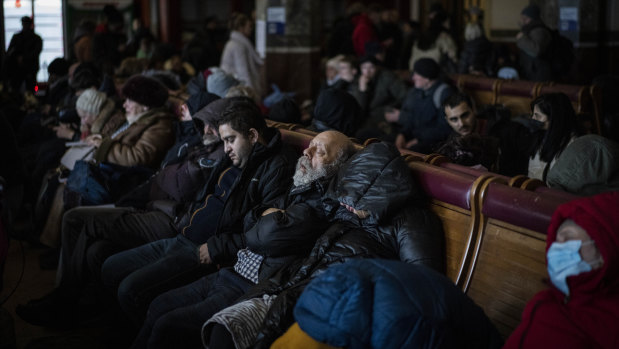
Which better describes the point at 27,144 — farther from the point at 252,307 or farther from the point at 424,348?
the point at 424,348

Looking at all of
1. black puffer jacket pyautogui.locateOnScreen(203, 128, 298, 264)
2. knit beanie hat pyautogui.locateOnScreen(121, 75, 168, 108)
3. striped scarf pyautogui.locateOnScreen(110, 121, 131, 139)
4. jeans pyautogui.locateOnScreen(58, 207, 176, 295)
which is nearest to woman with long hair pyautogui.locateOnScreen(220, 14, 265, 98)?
striped scarf pyautogui.locateOnScreen(110, 121, 131, 139)

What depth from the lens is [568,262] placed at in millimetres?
1960

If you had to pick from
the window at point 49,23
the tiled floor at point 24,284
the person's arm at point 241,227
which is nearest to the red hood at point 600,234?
the person's arm at point 241,227

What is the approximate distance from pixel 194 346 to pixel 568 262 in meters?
1.66

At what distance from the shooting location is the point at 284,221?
3072mm

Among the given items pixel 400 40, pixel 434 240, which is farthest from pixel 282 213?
pixel 400 40

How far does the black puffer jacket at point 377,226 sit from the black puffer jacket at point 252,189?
0.55 meters

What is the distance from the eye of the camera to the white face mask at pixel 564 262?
6.36ft

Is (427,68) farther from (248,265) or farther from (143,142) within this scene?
(248,265)

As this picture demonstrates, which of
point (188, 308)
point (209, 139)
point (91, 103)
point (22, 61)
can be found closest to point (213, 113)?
point (209, 139)

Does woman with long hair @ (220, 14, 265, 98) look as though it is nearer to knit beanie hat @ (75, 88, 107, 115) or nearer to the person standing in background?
the person standing in background

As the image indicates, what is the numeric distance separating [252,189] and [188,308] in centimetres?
70

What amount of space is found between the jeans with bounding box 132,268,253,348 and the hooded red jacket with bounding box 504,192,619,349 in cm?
143

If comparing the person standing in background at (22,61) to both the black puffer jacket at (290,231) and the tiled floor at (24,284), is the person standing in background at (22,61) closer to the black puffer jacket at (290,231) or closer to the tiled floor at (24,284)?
the tiled floor at (24,284)
